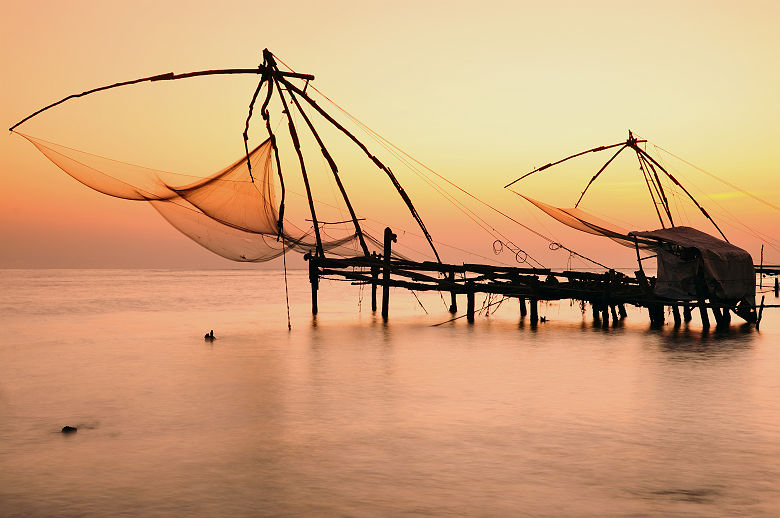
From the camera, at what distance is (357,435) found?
9078mm

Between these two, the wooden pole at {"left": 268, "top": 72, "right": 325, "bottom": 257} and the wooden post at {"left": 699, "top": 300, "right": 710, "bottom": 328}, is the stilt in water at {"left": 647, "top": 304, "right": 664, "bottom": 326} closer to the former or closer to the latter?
the wooden post at {"left": 699, "top": 300, "right": 710, "bottom": 328}

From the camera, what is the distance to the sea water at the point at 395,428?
654 centimetres

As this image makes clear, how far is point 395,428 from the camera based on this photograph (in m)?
9.37

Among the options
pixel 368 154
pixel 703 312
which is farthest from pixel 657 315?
pixel 368 154

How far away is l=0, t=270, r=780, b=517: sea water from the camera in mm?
6535

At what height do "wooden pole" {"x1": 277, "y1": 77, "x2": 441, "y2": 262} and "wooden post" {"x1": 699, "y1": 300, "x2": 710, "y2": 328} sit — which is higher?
"wooden pole" {"x1": 277, "y1": 77, "x2": 441, "y2": 262}

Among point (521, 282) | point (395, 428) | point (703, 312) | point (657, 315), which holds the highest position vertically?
point (521, 282)

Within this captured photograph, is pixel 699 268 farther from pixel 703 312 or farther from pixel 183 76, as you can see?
pixel 183 76

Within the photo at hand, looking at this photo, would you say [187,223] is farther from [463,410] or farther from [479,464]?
[479,464]

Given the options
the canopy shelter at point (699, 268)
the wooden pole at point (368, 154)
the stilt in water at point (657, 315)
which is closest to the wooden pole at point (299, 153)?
the wooden pole at point (368, 154)

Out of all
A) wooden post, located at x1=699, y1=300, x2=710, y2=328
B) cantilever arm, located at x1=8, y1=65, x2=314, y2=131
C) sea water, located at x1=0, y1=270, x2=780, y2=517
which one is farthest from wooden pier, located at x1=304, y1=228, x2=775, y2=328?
cantilever arm, located at x1=8, y1=65, x2=314, y2=131

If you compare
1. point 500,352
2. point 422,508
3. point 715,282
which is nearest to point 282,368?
point 500,352

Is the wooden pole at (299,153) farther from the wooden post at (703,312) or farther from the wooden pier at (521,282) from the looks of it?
the wooden post at (703,312)

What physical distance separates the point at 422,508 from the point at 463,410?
418 cm
